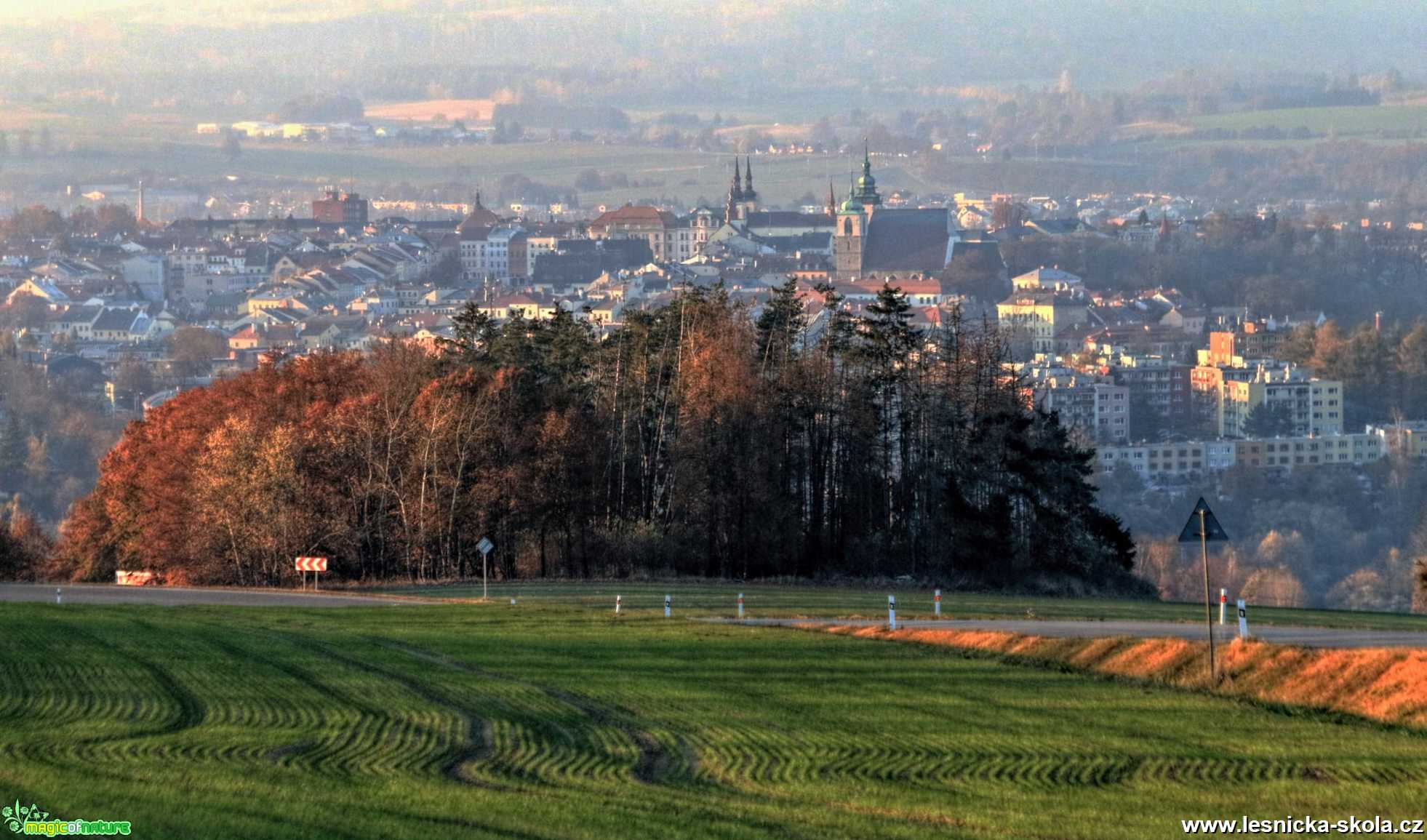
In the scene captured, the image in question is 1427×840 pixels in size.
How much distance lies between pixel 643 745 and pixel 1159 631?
8415 mm

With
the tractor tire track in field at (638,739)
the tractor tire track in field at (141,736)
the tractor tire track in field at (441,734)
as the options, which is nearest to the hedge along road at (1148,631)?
the tractor tire track in field at (638,739)

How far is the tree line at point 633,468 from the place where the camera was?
4044 centimetres

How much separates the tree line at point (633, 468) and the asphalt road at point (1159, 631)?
13.8 m

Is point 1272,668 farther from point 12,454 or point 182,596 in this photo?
point 12,454

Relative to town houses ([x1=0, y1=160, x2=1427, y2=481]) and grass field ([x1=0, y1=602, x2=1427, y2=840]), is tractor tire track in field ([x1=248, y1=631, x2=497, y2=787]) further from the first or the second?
town houses ([x1=0, y1=160, x2=1427, y2=481])

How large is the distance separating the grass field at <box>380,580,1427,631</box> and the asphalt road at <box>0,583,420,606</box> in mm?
1646

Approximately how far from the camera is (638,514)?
151 feet

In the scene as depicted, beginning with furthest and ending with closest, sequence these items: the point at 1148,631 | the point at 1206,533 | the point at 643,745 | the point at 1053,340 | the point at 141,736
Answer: the point at 1053,340 < the point at 1148,631 < the point at 1206,533 < the point at 643,745 < the point at 141,736

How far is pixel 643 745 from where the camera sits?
1662 centimetres

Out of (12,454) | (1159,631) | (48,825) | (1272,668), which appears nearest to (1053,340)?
(12,454)

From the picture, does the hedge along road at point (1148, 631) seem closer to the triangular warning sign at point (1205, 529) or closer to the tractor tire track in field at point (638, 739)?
the triangular warning sign at point (1205, 529)

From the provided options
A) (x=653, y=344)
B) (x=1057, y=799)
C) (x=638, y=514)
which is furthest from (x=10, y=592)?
(x=1057, y=799)

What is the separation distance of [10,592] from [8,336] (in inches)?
4831

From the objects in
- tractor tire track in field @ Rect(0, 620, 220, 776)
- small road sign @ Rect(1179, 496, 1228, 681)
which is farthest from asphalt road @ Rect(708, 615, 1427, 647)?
tractor tire track in field @ Rect(0, 620, 220, 776)
